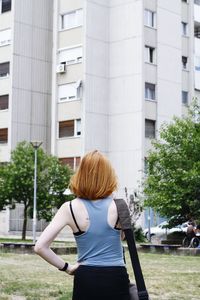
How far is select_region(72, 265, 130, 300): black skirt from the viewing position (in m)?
3.97

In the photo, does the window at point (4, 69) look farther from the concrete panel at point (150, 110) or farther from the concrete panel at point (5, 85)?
the concrete panel at point (150, 110)

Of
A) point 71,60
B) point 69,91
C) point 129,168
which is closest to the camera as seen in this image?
point 129,168

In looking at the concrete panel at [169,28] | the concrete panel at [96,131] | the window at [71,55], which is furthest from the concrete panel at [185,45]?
the concrete panel at [96,131]

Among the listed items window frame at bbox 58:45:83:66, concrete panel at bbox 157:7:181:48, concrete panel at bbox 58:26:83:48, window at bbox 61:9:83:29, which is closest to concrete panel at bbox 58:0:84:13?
window at bbox 61:9:83:29

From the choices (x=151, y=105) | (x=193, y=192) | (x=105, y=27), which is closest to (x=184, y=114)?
(x=151, y=105)

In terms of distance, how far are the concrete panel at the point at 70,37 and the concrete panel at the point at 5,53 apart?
141 inches

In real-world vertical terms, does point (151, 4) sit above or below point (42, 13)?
below

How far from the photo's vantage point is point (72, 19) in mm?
49094

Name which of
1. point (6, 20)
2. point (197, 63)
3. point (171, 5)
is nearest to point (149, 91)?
point (197, 63)

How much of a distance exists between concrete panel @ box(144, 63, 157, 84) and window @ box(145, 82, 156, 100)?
27cm

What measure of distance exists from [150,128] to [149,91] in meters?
2.51

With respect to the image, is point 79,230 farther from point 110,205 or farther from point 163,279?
point 163,279

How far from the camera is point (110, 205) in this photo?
13.5 feet

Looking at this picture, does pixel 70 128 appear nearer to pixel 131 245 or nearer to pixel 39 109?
pixel 39 109
